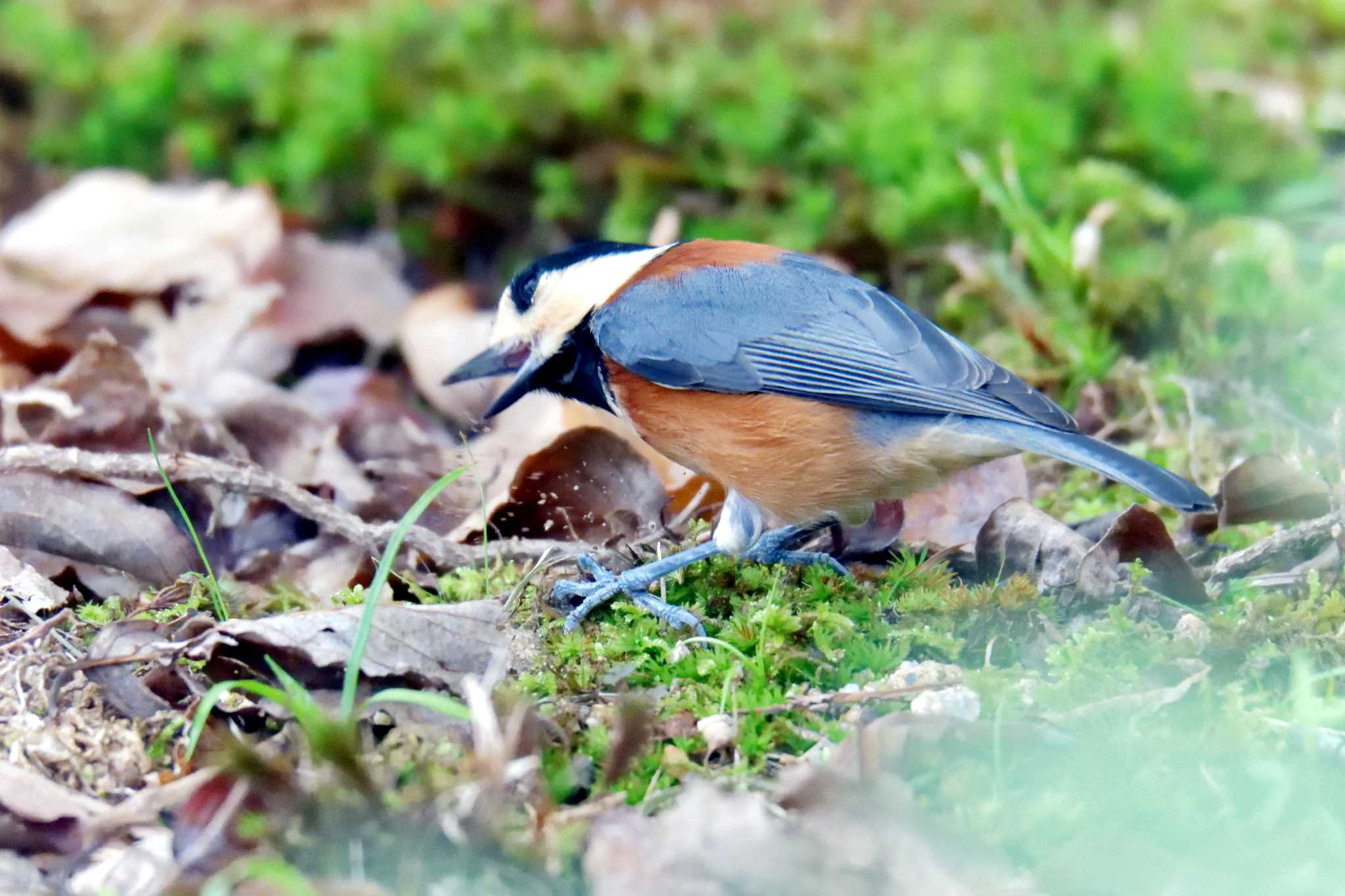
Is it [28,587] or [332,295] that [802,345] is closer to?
[28,587]

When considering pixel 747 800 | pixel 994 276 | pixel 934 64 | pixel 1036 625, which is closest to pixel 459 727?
pixel 747 800

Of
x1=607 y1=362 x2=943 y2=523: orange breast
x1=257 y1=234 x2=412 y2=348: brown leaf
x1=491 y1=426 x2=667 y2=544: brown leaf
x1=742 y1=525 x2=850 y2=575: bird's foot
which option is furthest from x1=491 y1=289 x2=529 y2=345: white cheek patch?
x1=257 y1=234 x2=412 y2=348: brown leaf

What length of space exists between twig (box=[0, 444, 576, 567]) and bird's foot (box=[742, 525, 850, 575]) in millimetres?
558

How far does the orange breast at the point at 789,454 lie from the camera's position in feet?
12.0

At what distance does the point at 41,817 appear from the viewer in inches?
105

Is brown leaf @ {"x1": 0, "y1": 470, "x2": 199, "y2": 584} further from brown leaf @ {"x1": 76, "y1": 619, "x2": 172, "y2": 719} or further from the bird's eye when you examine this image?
the bird's eye

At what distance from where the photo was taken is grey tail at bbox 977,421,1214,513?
10.6ft

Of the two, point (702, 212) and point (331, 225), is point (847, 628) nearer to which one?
point (702, 212)

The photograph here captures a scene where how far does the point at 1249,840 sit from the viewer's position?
7.83 ft

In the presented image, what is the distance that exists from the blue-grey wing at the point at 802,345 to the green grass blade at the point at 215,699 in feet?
4.97

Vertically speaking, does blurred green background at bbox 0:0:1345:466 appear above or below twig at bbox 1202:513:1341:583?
above

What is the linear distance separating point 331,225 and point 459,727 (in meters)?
4.31

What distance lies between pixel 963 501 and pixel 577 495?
3.85 feet

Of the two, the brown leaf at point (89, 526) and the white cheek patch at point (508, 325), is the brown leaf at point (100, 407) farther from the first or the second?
the white cheek patch at point (508, 325)
